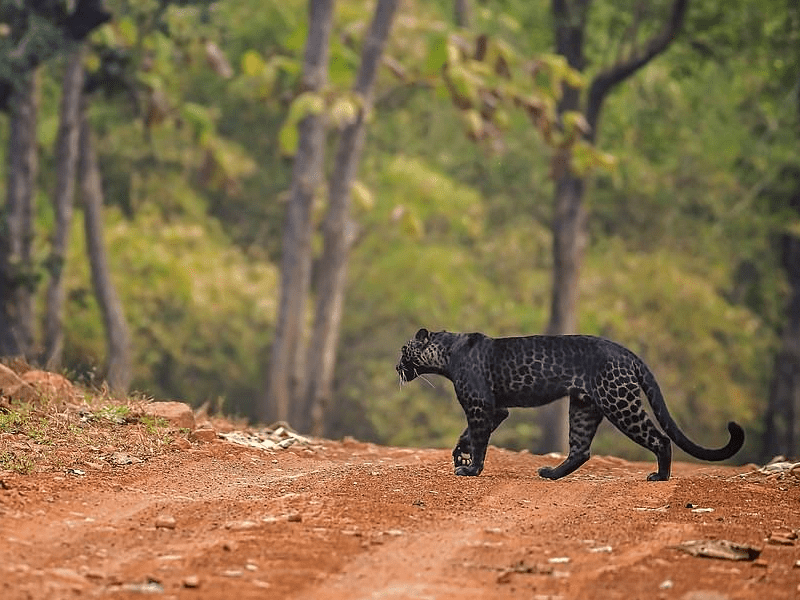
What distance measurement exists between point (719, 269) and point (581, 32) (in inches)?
353

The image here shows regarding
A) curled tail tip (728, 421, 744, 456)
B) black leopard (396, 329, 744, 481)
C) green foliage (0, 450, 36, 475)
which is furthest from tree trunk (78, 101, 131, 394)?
curled tail tip (728, 421, 744, 456)

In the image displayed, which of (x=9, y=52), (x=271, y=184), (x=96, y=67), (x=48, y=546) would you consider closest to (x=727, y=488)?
(x=48, y=546)

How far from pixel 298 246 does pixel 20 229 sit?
13.5ft

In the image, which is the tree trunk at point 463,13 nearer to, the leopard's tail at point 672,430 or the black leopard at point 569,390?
the black leopard at point 569,390

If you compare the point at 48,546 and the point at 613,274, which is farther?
the point at 613,274

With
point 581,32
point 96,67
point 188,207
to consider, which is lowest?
point 188,207

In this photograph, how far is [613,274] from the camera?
30.6m

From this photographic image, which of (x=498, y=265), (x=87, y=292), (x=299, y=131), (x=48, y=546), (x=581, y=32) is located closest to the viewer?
(x=48, y=546)

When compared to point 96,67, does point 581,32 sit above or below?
above

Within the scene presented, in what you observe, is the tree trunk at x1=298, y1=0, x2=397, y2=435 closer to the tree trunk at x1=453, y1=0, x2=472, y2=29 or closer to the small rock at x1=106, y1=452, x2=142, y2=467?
the tree trunk at x1=453, y1=0, x2=472, y2=29

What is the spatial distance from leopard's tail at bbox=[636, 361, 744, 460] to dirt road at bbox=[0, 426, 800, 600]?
0.76 feet

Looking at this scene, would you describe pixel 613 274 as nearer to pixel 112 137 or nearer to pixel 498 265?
pixel 498 265

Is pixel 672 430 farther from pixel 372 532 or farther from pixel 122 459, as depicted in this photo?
pixel 122 459

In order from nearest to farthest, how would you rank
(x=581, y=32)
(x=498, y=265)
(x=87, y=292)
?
(x=581, y=32)
(x=87, y=292)
(x=498, y=265)
